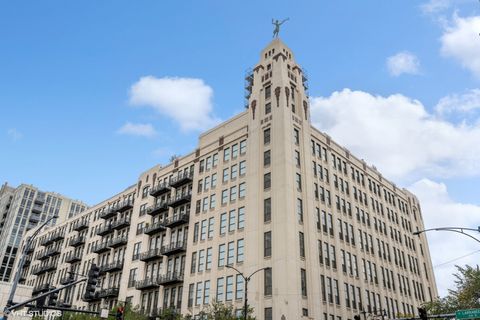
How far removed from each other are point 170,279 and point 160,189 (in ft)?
45.3

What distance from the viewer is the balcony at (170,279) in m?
52.4

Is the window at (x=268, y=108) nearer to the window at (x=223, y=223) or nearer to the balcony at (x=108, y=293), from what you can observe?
the window at (x=223, y=223)

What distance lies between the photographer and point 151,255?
57.1 meters

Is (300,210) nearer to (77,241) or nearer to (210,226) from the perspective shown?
(210,226)

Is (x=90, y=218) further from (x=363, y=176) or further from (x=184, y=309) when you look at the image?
(x=363, y=176)

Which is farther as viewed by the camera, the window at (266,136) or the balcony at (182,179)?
the balcony at (182,179)

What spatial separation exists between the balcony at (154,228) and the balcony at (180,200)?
2992mm

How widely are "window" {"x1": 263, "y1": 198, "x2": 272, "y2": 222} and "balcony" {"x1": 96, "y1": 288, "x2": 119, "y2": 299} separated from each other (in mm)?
26817

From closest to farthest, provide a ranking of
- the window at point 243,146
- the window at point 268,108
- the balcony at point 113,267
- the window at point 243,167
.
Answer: the window at point 243,167 < the window at point 268,108 < the window at point 243,146 < the balcony at point 113,267

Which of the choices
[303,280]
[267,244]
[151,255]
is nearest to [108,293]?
[151,255]

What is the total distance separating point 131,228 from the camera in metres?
65.3

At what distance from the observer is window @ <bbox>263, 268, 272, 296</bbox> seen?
4309 cm

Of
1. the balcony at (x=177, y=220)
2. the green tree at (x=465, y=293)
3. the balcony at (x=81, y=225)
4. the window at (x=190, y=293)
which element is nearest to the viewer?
the green tree at (x=465, y=293)

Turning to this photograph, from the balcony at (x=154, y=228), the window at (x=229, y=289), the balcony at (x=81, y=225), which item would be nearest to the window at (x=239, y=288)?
the window at (x=229, y=289)
